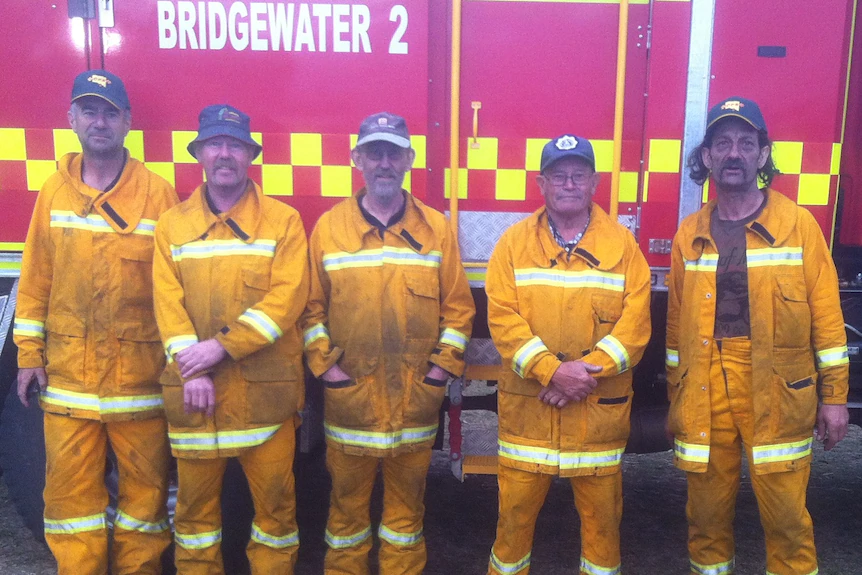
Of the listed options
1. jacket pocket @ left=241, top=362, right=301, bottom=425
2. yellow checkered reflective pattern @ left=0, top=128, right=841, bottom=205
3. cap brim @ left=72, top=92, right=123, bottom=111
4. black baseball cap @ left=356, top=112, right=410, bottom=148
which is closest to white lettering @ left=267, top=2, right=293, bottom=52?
yellow checkered reflective pattern @ left=0, top=128, right=841, bottom=205

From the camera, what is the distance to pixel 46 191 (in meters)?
2.49

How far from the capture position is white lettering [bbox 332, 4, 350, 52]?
2.61 m

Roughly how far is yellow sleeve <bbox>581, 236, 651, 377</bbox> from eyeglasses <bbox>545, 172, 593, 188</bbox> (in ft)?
0.82

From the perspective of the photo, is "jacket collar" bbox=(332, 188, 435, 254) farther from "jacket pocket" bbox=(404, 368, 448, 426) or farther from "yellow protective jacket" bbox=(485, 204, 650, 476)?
"jacket pocket" bbox=(404, 368, 448, 426)

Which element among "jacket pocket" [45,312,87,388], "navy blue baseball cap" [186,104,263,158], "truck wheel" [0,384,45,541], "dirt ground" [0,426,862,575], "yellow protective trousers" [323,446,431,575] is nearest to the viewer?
"navy blue baseball cap" [186,104,263,158]

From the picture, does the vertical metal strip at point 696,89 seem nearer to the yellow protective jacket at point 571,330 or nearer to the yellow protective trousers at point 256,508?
the yellow protective jacket at point 571,330

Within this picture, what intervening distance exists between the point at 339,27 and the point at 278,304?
1.07 meters

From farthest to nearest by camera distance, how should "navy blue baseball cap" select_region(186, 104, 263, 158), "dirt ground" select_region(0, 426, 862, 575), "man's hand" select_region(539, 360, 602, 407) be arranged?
"dirt ground" select_region(0, 426, 862, 575) → "navy blue baseball cap" select_region(186, 104, 263, 158) → "man's hand" select_region(539, 360, 602, 407)

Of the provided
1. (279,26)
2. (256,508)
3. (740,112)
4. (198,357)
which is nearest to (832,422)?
(740,112)

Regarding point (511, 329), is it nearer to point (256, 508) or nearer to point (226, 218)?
point (226, 218)

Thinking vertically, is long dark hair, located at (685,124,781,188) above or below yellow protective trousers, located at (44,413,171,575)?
above

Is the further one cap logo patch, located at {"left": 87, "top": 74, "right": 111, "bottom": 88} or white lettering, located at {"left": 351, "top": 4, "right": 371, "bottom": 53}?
white lettering, located at {"left": 351, "top": 4, "right": 371, "bottom": 53}

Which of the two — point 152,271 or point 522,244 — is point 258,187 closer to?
point 152,271

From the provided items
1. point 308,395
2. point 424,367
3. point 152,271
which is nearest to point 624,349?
point 424,367
